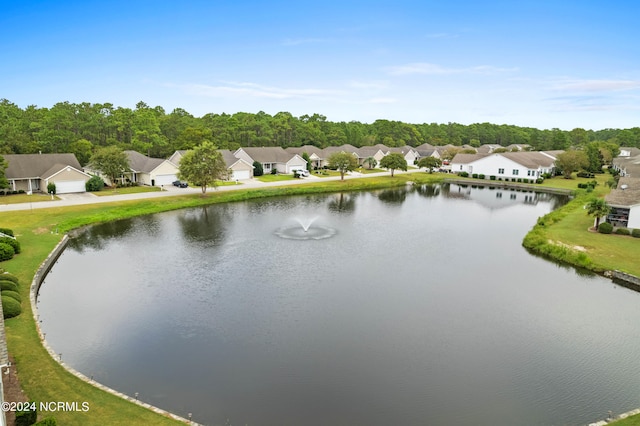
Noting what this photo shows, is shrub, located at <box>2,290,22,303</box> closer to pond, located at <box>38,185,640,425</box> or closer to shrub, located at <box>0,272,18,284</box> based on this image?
pond, located at <box>38,185,640,425</box>

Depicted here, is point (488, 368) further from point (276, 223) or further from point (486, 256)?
point (276, 223)

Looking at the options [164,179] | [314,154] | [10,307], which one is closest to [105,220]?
[164,179]

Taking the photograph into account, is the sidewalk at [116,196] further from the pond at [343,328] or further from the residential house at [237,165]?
the pond at [343,328]

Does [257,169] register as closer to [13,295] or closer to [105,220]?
[105,220]

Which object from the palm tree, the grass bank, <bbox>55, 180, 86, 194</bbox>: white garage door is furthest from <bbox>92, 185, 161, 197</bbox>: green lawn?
the palm tree

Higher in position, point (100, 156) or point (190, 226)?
point (100, 156)

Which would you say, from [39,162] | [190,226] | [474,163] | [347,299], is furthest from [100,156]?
[474,163]
